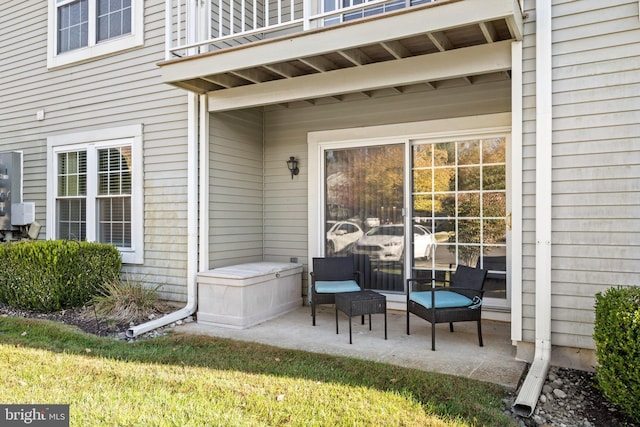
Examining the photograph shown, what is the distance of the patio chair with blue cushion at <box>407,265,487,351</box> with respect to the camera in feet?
13.1

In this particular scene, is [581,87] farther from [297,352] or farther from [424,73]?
[297,352]

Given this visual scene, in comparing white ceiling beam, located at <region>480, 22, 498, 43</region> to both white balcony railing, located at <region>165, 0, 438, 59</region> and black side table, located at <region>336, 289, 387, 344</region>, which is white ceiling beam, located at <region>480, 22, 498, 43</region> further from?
black side table, located at <region>336, 289, 387, 344</region>

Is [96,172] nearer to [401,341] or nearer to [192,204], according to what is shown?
[192,204]

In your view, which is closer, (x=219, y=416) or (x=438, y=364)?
(x=219, y=416)

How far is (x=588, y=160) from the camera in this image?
136 inches

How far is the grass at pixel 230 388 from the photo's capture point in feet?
8.70

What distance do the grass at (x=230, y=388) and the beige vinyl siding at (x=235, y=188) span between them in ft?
5.86

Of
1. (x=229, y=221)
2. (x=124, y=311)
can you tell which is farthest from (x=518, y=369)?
(x=124, y=311)

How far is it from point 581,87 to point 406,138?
2.12 metres

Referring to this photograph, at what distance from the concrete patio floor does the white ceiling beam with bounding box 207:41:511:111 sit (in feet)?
8.26

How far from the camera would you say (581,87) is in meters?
3.48

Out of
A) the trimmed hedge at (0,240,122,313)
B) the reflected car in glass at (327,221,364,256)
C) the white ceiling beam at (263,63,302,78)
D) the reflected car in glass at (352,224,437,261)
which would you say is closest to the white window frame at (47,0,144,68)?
the white ceiling beam at (263,63,302,78)

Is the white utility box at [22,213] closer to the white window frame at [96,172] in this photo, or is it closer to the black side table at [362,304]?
the white window frame at [96,172]

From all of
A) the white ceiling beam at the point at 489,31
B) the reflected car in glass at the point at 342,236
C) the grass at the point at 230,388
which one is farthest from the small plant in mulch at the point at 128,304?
the white ceiling beam at the point at 489,31
